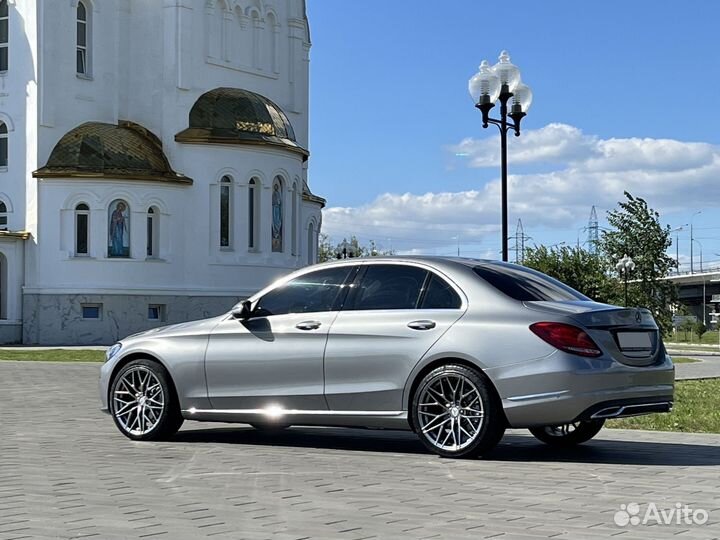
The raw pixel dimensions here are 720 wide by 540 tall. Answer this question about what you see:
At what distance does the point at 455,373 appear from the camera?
9.70 m

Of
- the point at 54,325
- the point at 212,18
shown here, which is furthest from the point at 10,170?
the point at 212,18

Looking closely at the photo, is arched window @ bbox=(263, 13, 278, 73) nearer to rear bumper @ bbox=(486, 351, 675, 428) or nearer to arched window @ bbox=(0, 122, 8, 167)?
arched window @ bbox=(0, 122, 8, 167)

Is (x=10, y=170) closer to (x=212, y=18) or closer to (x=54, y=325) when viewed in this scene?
(x=54, y=325)

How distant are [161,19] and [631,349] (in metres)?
39.4

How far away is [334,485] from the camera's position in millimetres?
8344

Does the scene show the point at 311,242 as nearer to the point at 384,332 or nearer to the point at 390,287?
the point at 390,287

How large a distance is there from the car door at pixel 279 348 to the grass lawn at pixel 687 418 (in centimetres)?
417

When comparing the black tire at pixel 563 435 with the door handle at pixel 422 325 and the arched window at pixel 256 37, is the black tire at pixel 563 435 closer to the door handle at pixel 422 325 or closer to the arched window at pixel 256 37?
the door handle at pixel 422 325

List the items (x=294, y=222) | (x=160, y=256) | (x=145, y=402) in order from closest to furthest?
(x=145, y=402)
(x=160, y=256)
(x=294, y=222)

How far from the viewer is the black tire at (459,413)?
9.52 meters

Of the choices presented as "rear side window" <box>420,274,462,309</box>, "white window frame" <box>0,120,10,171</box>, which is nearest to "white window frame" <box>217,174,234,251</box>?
"white window frame" <box>0,120,10,171</box>

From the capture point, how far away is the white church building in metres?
43.3

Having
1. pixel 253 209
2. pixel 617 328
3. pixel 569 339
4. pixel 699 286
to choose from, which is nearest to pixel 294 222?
pixel 253 209

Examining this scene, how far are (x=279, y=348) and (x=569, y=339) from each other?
2.70 metres
